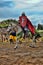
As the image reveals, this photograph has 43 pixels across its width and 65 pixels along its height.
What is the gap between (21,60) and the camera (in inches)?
436

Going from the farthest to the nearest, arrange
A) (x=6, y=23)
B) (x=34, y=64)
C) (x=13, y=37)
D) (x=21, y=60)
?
(x=6, y=23), (x=13, y=37), (x=21, y=60), (x=34, y=64)

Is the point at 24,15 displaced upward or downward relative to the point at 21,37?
upward

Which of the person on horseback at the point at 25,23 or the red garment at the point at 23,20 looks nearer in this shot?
the red garment at the point at 23,20

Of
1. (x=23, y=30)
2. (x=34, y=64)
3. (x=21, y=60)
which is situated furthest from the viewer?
(x=23, y=30)

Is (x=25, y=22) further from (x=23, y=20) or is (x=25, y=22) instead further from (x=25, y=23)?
(x=23, y=20)

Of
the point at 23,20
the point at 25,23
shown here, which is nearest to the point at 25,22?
the point at 25,23

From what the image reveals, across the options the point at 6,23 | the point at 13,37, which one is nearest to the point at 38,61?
the point at 13,37

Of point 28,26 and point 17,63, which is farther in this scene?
point 28,26

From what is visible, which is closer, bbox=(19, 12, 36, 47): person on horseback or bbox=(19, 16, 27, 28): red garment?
bbox=(19, 16, 27, 28): red garment

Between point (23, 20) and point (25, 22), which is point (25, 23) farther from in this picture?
point (23, 20)

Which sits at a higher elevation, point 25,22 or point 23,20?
point 23,20

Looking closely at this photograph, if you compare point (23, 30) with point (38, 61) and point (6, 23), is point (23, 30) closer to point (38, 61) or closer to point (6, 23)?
point (6, 23)

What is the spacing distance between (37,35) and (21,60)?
1630 centimetres

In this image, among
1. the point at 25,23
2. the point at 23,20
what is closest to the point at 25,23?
the point at 25,23
